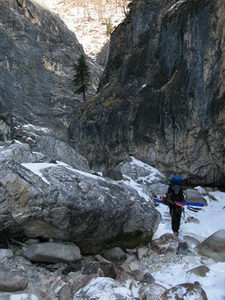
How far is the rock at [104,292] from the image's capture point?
212 inches

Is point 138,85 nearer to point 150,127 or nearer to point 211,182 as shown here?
point 150,127

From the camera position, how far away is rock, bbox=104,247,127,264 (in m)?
8.15

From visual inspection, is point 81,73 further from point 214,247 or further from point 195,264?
point 195,264

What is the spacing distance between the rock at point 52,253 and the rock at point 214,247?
11.7ft

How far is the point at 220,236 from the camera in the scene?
8602 millimetres

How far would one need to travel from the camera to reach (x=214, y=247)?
27.3 feet

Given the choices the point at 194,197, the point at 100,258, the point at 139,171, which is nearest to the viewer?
the point at 100,258

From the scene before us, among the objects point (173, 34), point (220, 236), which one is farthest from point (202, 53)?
point (220, 236)

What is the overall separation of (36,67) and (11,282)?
42395mm

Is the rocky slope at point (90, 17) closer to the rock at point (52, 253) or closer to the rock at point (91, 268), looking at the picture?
the rock at point (52, 253)

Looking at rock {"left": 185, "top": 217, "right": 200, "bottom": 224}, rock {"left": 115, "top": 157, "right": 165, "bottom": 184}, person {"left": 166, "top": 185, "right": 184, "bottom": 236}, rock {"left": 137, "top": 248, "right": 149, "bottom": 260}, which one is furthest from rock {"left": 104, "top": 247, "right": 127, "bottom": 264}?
rock {"left": 115, "top": 157, "right": 165, "bottom": 184}

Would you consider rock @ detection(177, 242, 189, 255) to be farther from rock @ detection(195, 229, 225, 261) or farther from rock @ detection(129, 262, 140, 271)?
rock @ detection(129, 262, 140, 271)

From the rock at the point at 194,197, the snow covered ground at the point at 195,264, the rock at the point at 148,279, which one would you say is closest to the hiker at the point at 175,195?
the snow covered ground at the point at 195,264

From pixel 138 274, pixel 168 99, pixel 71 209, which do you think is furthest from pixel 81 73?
pixel 138 274
